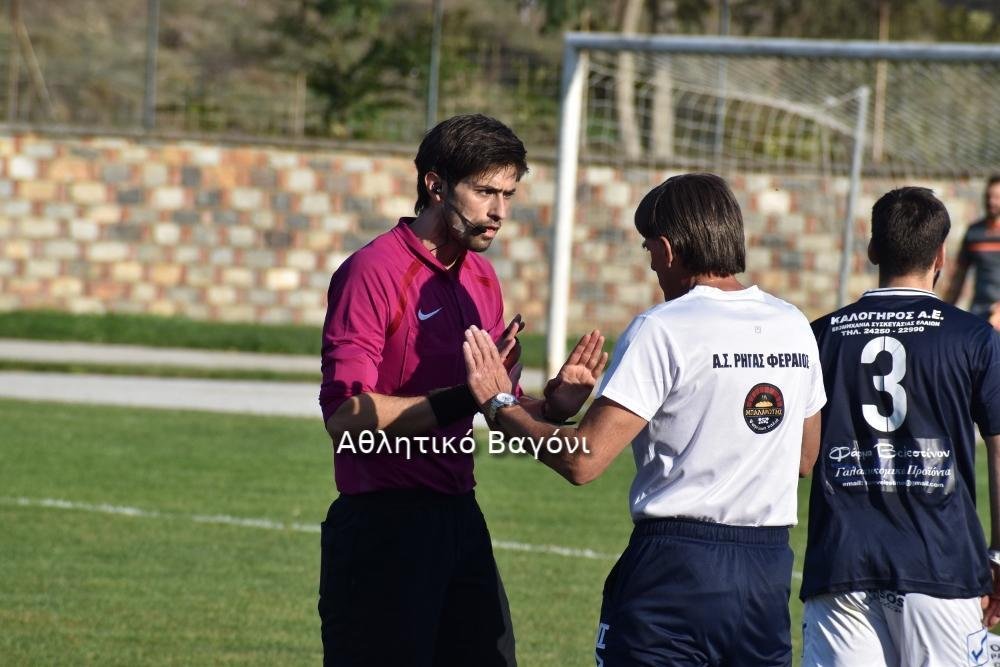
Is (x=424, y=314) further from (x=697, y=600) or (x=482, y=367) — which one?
(x=697, y=600)

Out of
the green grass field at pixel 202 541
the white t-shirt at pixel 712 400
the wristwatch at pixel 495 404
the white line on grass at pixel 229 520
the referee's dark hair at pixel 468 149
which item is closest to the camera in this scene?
the white t-shirt at pixel 712 400

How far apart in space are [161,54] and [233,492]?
35.5 metres

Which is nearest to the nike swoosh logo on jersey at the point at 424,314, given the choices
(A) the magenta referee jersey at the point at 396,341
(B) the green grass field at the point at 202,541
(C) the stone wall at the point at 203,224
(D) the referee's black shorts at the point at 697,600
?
(A) the magenta referee jersey at the point at 396,341

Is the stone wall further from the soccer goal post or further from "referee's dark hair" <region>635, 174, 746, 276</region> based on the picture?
"referee's dark hair" <region>635, 174, 746, 276</region>

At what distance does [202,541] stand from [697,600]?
606 cm

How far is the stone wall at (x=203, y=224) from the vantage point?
80.2ft

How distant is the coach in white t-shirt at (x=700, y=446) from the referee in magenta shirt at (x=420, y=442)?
1.18 ft

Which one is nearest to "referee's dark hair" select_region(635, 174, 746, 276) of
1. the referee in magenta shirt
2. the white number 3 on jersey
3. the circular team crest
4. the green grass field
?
the circular team crest

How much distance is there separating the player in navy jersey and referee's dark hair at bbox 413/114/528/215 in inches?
49.1

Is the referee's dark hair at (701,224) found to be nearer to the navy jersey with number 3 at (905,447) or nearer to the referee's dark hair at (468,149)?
the referee's dark hair at (468,149)

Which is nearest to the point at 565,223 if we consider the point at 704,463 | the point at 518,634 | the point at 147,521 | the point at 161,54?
the point at 147,521

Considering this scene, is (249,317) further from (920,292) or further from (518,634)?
(920,292)

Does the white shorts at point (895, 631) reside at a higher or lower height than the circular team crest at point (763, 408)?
lower

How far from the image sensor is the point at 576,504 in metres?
11.1
